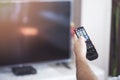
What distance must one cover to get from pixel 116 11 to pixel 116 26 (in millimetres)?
139

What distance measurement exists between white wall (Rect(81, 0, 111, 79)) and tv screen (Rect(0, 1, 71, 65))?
22 centimetres

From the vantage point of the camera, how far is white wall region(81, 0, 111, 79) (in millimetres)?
2760

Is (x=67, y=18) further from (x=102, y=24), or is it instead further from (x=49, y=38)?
(x=102, y=24)

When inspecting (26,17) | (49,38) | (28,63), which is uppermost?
(26,17)

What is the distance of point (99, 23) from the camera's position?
2.85 metres

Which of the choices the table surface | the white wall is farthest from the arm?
the white wall

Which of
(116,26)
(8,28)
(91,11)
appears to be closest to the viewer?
(8,28)

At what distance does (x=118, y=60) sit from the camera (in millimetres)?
3070

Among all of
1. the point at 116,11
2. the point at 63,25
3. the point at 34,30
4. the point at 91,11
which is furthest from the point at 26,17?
the point at 116,11

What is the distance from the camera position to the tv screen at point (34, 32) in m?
2.46

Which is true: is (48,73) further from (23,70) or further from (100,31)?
(100,31)

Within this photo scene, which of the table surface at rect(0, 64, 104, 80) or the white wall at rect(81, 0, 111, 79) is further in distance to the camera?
the white wall at rect(81, 0, 111, 79)

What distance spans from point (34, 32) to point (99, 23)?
636mm

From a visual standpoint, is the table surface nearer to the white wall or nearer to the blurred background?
the blurred background
